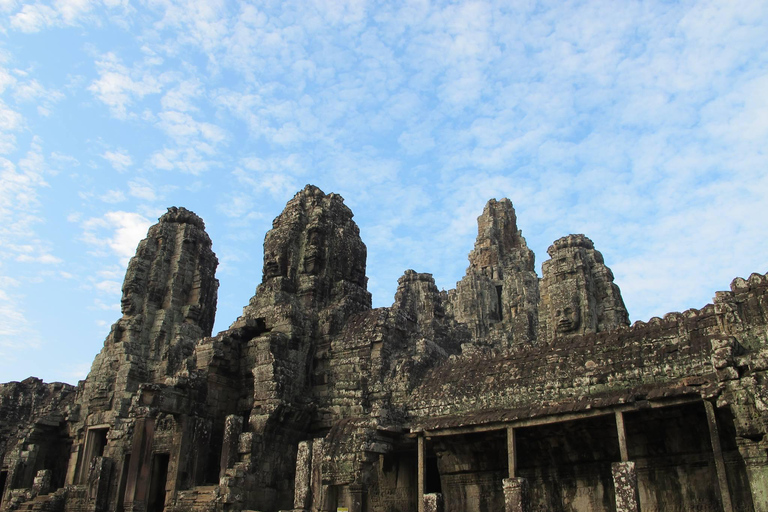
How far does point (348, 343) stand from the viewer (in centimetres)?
1780

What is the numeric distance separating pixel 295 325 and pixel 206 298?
463 inches

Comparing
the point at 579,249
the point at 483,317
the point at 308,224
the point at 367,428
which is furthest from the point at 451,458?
the point at 483,317

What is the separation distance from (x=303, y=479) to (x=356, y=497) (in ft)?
4.62

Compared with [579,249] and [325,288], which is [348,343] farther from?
[579,249]

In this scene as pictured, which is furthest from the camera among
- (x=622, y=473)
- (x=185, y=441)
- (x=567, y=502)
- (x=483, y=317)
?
(x=483, y=317)

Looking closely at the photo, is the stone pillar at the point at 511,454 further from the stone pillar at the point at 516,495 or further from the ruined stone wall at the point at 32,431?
the ruined stone wall at the point at 32,431

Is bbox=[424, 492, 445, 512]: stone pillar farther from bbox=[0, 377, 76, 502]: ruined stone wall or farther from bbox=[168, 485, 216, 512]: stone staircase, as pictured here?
bbox=[0, 377, 76, 502]: ruined stone wall

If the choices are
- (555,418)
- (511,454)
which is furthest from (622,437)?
(511,454)

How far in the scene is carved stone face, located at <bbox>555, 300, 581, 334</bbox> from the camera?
1020 inches

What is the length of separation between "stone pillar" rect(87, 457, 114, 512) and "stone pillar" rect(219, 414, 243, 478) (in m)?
5.35

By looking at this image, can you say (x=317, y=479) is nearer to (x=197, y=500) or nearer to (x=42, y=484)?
(x=197, y=500)

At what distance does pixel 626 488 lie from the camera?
10430 millimetres

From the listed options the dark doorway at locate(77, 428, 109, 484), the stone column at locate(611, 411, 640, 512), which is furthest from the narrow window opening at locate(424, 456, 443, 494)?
the dark doorway at locate(77, 428, 109, 484)

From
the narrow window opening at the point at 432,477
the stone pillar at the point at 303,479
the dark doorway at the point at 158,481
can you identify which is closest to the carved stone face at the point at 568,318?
the narrow window opening at the point at 432,477
